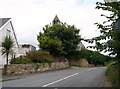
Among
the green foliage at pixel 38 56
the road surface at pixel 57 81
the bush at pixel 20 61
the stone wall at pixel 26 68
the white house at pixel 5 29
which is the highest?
the white house at pixel 5 29

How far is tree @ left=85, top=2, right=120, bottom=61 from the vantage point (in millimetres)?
12602

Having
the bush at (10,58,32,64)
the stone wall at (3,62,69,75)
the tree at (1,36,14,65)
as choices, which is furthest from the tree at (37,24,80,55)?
the tree at (1,36,14,65)

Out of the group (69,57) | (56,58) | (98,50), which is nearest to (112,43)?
(98,50)

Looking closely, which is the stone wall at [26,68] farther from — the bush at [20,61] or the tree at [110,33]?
the tree at [110,33]

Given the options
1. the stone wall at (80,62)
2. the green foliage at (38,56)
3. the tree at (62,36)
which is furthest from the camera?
the stone wall at (80,62)

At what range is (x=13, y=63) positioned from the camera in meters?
37.2

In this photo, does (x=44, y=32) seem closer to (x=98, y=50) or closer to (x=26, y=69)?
(x=26, y=69)

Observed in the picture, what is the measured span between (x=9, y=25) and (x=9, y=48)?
11722mm

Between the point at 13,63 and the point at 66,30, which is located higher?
the point at 66,30

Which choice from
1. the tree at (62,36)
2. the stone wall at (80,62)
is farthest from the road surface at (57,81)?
the stone wall at (80,62)

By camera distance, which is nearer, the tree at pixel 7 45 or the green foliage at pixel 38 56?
the tree at pixel 7 45

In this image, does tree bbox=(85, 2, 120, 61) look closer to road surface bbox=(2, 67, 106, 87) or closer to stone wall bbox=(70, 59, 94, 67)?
road surface bbox=(2, 67, 106, 87)

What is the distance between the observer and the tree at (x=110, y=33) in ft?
41.3

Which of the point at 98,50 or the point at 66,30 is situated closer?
the point at 98,50
